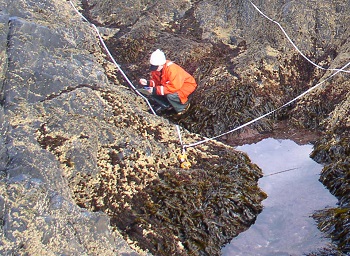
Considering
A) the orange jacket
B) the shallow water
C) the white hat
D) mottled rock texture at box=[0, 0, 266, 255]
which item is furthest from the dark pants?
the shallow water

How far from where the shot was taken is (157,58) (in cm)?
980

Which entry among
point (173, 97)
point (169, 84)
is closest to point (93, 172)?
point (169, 84)

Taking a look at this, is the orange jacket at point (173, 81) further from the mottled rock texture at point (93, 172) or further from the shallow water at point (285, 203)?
the shallow water at point (285, 203)

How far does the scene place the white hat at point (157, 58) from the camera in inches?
384

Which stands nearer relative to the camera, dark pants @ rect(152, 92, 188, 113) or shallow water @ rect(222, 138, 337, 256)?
shallow water @ rect(222, 138, 337, 256)

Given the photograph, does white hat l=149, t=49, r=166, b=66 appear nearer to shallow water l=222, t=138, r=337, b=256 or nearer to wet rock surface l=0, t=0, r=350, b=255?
wet rock surface l=0, t=0, r=350, b=255

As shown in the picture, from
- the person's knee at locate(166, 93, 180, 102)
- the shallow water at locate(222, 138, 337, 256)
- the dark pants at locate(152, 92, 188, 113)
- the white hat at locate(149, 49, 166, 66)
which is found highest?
the white hat at locate(149, 49, 166, 66)

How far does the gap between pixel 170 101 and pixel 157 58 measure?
0.97 meters

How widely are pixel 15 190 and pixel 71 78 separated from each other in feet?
12.7

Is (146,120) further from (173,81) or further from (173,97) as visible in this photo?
(173,97)

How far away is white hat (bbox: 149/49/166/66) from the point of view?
9766mm

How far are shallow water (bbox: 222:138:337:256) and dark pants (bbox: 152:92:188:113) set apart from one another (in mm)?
1585

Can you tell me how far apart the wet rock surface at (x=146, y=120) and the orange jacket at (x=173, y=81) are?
443 mm

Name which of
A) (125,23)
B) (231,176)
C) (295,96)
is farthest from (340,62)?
(125,23)
